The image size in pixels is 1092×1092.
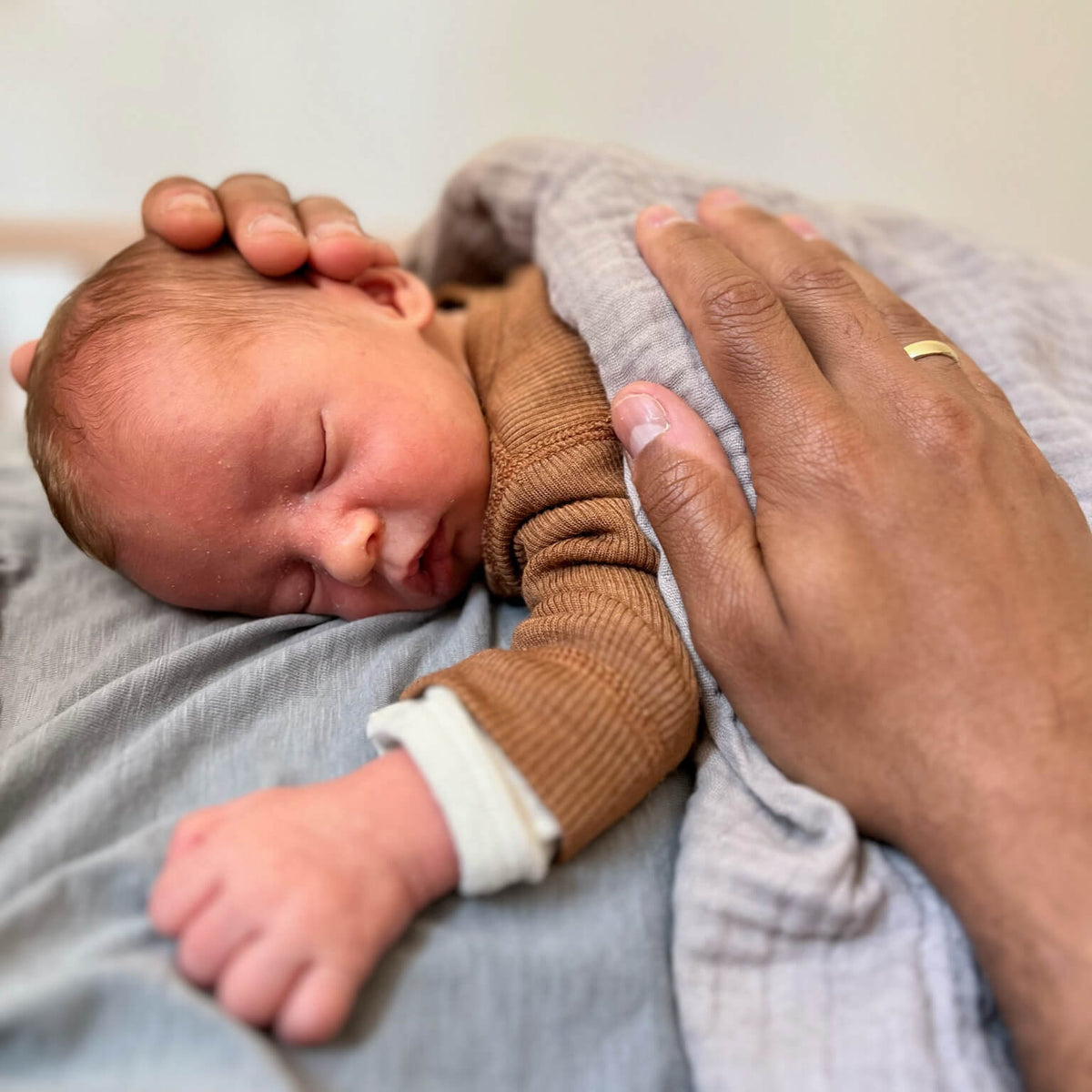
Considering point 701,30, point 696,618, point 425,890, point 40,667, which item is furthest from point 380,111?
point 425,890

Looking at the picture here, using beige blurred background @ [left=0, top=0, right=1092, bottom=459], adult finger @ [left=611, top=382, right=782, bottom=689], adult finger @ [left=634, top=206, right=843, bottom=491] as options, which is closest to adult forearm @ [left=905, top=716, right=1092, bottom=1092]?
adult finger @ [left=611, top=382, right=782, bottom=689]

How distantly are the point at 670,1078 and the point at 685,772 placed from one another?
0.25 meters

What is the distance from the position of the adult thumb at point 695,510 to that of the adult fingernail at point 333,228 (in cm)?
42

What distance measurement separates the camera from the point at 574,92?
1938 millimetres

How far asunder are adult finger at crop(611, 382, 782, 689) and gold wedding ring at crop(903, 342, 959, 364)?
0.21 m

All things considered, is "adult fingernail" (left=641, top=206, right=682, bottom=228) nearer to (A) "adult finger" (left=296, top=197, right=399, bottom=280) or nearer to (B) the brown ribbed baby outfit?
(B) the brown ribbed baby outfit

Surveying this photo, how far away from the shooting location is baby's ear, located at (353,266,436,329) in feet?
3.65

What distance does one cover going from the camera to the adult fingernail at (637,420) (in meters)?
0.84

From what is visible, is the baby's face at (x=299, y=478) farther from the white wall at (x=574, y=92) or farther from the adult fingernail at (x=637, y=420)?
the white wall at (x=574, y=92)

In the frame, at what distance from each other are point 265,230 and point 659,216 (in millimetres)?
434

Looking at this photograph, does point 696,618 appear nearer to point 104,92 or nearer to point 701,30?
point 701,30

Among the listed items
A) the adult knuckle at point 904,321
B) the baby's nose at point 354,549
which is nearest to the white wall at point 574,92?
the adult knuckle at point 904,321

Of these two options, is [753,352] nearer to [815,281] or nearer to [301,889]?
[815,281]

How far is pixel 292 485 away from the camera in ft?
3.03
